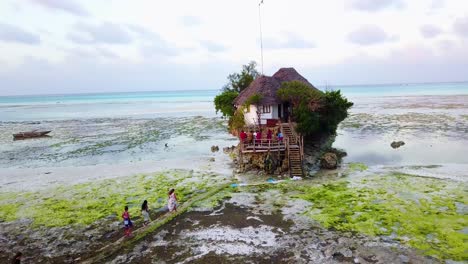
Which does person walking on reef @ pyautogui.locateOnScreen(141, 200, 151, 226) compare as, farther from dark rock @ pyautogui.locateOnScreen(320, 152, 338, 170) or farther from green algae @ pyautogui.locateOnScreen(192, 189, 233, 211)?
dark rock @ pyautogui.locateOnScreen(320, 152, 338, 170)

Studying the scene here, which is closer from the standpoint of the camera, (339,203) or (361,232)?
(361,232)

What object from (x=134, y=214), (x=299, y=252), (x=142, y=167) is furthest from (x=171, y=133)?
(x=299, y=252)

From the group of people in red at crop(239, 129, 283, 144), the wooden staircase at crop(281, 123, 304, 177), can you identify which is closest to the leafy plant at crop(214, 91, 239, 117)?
the group of people in red at crop(239, 129, 283, 144)

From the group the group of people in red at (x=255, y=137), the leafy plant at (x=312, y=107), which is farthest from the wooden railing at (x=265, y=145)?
the leafy plant at (x=312, y=107)

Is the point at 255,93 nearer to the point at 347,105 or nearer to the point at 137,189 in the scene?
the point at 347,105

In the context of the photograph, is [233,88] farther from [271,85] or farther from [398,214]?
[398,214]

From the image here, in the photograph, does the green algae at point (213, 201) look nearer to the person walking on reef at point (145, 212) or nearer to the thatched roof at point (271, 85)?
the person walking on reef at point (145, 212)
